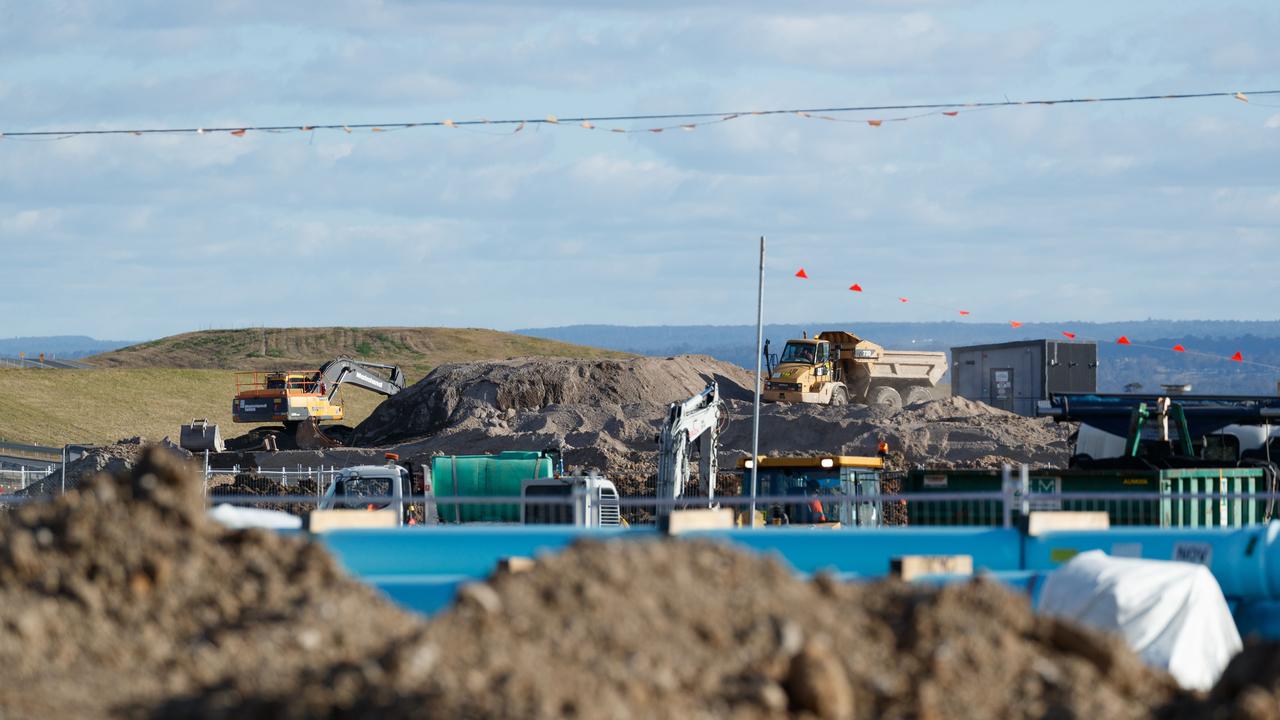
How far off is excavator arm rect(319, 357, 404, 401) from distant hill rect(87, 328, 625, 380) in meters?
56.4

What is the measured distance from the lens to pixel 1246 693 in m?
5.31

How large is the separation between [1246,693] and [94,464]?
34240 millimetres

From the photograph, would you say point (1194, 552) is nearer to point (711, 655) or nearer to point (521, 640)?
point (711, 655)

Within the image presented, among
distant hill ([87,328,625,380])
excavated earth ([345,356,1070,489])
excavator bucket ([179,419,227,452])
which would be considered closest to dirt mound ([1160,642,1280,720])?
excavated earth ([345,356,1070,489])

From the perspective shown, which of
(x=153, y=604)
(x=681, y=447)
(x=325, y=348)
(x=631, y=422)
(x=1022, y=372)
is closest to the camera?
(x=153, y=604)

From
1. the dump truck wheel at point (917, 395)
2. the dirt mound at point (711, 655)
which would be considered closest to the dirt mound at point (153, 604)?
the dirt mound at point (711, 655)

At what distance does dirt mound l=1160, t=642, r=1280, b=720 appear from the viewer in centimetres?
515

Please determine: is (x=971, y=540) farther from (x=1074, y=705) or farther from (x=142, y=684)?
(x=142, y=684)

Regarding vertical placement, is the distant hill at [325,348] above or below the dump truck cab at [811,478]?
above

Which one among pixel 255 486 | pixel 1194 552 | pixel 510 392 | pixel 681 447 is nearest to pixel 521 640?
pixel 1194 552

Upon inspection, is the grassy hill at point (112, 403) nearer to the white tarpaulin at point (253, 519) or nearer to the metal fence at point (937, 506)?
the metal fence at point (937, 506)

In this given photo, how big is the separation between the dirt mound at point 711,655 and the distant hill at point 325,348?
98.0m

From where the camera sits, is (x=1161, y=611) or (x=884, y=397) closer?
(x=1161, y=611)

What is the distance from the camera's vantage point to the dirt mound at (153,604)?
530 cm
